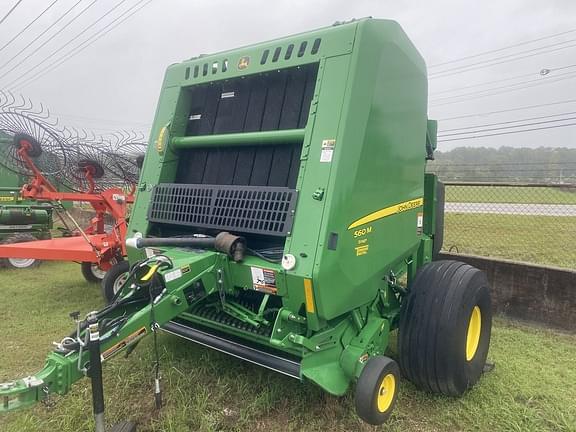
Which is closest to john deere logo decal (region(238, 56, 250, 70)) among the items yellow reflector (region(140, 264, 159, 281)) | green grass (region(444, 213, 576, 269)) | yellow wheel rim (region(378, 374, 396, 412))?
yellow reflector (region(140, 264, 159, 281))

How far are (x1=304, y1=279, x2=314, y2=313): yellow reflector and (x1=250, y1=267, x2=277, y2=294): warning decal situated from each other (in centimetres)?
22

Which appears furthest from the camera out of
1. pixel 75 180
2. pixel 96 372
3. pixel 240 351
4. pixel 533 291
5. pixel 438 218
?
pixel 75 180

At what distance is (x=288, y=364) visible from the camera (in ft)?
8.79

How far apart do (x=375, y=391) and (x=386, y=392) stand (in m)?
0.20

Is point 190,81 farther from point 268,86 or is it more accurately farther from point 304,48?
point 304,48

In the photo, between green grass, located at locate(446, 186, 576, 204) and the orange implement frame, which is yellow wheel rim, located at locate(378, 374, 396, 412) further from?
green grass, located at locate(446, 186, 576, 204)

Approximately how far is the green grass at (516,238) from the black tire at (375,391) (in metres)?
3.70

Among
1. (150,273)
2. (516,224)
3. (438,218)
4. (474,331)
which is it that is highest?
(516,224)

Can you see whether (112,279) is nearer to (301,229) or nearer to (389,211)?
(301,229)

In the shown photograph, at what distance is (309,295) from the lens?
8.13 ft

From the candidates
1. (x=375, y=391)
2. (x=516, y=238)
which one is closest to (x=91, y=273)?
(x=375, y=391)

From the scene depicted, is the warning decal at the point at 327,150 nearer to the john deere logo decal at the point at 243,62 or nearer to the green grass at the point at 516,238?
the john deere logo decal at the point at 243,62

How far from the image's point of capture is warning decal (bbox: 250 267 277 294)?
262 centimetres

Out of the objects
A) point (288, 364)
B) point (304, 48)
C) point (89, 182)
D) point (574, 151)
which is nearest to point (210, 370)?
point (288, 364)
